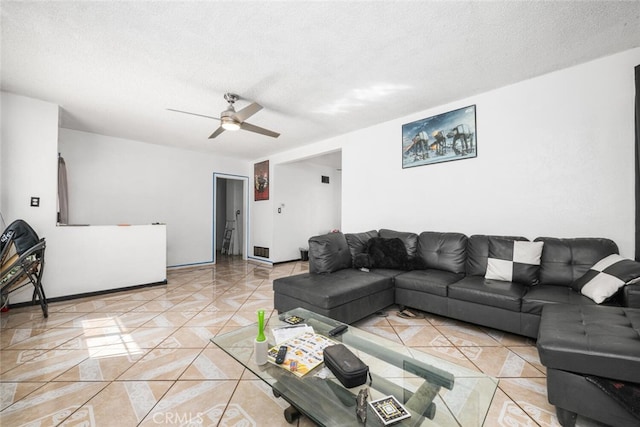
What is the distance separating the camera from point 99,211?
4750mm

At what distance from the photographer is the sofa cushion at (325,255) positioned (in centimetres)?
304

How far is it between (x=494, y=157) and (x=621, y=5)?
151cm

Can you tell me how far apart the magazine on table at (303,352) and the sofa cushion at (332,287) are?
27.2 inches

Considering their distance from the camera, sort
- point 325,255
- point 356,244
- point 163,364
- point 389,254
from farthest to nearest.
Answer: point 356,244 < point 389,254 < point 325,255 < point 163,364

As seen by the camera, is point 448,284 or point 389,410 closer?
point 389,410

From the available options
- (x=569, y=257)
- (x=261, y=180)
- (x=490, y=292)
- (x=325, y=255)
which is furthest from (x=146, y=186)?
(x=569, y=257)

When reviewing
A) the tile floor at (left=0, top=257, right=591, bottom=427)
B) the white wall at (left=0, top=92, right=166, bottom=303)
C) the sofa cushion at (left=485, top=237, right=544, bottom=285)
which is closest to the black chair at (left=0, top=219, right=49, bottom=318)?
the tile floor at (left=0, top=257, right=591, bottom=427)

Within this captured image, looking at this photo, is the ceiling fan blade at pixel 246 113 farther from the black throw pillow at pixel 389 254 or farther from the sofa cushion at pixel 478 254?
the sofa cushion at pixel 478 254

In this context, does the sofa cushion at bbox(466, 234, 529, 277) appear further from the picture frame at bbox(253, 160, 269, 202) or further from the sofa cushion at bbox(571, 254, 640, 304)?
the picture frame at bbox(253, 160, 269, 202)

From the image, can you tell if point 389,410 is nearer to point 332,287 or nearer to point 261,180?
point 332,287

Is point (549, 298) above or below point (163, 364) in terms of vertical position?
above

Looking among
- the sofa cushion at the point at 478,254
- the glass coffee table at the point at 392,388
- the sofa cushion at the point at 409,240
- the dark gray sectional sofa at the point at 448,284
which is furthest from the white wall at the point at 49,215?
the sofa cushion at the point at 478,254

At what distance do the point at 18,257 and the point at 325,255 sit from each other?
10.7ft

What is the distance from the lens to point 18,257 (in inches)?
107
